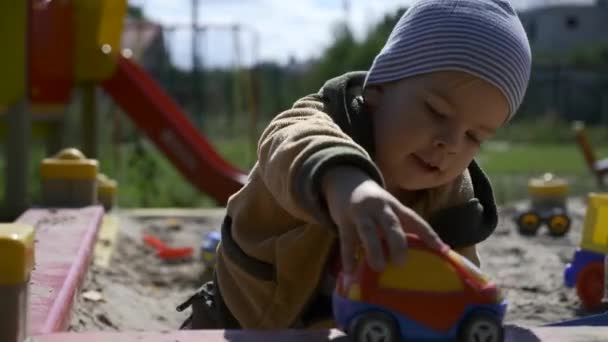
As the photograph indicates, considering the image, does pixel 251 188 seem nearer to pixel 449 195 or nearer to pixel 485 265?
pixel 449 195

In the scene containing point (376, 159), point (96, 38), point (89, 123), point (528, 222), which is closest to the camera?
point (376, 159)

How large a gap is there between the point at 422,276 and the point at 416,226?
0.07m

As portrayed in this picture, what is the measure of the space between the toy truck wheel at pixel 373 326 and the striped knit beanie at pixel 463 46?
1.74 ft

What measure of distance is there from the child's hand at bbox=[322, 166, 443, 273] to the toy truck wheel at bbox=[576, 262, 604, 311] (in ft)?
5.81

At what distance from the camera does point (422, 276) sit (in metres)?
1.38

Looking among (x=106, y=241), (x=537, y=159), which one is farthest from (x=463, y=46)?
(x=537, y=159)

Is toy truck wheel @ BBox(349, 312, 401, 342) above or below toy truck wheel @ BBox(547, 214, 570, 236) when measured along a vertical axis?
above

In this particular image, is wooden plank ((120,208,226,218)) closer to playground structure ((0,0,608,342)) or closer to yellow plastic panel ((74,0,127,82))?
playground structure ((0,0,608,342))

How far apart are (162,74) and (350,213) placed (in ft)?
40.7

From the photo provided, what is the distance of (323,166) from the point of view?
1.39 metres

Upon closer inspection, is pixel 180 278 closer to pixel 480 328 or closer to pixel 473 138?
pixel 473 138

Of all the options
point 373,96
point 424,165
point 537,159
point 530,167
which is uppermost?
point 373,96

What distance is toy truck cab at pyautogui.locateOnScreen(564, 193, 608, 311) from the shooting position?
3010 millimetres

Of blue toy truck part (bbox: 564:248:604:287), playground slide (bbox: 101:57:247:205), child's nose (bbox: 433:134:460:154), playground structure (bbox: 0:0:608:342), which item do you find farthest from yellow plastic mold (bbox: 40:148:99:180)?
playground slide (bbox: 101:57:247:205)
